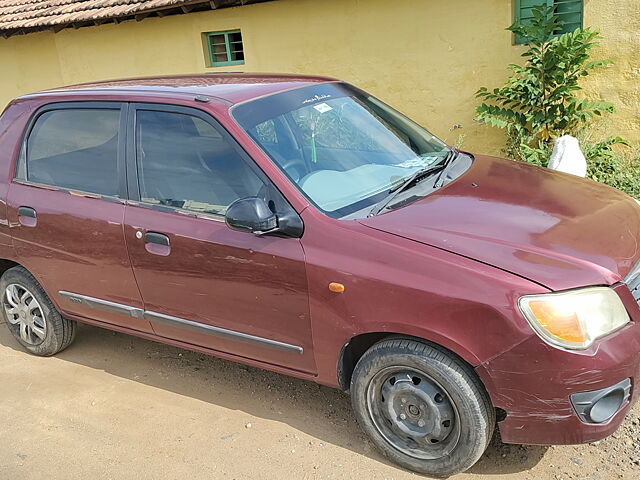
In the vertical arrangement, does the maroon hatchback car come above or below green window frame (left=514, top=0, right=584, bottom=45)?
below

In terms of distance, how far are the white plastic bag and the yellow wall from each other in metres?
1.24

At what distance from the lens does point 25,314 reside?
173 inches

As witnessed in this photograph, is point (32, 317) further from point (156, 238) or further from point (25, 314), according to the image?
point (156, 238)

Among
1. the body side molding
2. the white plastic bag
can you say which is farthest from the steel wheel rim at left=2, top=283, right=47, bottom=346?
the white plastic bag

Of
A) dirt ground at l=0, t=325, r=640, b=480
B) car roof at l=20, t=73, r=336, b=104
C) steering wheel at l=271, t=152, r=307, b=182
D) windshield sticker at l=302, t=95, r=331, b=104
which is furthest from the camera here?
windshield sticker at l=302, t=95, r=331, b=104

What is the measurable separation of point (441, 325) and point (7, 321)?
3.43m

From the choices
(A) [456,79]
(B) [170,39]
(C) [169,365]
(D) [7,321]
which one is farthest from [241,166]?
(B) [170,39]

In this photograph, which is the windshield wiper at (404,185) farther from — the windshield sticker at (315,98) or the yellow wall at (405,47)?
the yellow wall at (405,47)

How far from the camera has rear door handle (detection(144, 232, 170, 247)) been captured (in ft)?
11.1

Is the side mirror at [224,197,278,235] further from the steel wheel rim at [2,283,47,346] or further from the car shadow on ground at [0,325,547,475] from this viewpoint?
the steel wheel rim at [2,283,47,346]

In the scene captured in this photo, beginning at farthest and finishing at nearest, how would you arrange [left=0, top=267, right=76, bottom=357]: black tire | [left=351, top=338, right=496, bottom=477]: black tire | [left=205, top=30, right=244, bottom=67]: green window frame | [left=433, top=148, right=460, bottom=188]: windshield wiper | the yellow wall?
1. [left=205, top=30, right=244, bottom=67]: green window frame
2. the yellow wall
3. [left=0, top=267, right=76, bottom=357]: black tire
4. [left=433, top=148, right=460, bottom=188]: windshield wiper
5. [left=351, top=338, right=496, bottom=477]: black tire

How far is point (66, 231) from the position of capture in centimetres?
380

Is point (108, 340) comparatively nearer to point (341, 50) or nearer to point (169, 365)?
point (169, 365)

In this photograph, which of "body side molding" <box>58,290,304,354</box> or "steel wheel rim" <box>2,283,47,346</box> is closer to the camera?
"body side molding" <box>58,290,304,354</box>
